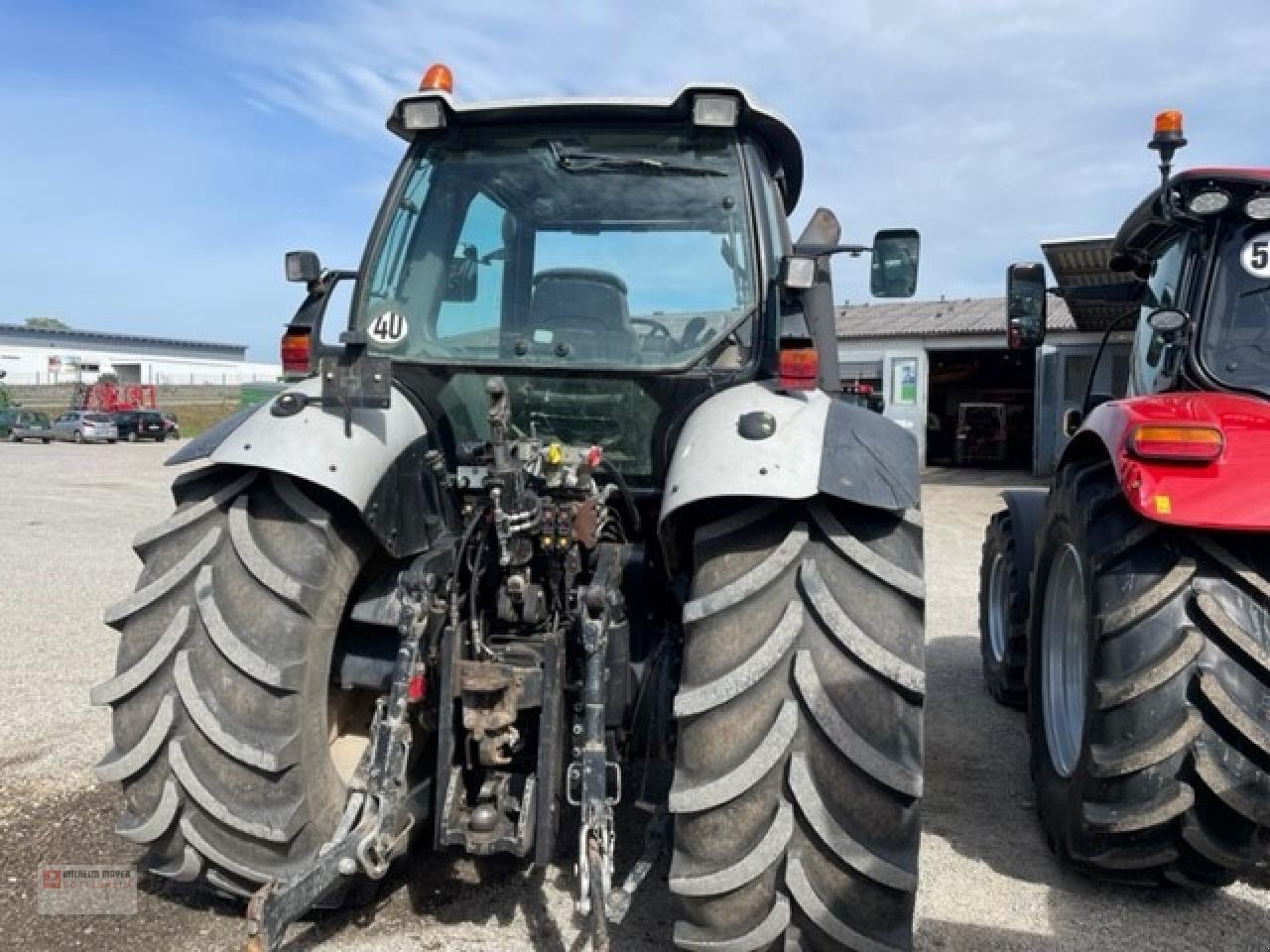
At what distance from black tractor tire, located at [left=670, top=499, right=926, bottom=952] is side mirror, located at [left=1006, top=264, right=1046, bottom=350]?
251cm

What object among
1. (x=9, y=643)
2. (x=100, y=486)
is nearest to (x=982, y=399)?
(x=100, y=486)

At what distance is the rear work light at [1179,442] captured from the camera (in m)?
2.70

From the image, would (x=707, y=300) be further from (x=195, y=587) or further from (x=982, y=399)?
(x=982, y=399)

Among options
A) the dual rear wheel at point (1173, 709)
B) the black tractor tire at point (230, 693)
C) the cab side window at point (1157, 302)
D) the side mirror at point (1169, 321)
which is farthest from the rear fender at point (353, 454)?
the cab side window at point (1157, 302)

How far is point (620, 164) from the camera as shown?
10.4ft

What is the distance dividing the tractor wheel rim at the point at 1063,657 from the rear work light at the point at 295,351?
276 centimetres

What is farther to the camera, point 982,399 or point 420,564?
point 982,399

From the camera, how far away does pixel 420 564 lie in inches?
102

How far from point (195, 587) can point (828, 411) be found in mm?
1771

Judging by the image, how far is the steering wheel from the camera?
10.3 feet

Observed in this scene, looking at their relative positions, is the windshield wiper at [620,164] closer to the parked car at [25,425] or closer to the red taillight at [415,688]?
the red taillight at [415,688]

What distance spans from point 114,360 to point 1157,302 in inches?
3165

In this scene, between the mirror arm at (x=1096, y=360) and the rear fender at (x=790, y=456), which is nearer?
the rear fender at (x=790, y=456)

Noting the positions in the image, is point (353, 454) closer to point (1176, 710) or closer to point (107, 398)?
point (1176, 710)
